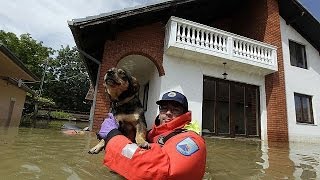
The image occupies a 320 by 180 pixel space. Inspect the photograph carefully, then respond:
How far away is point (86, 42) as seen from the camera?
31.7ft

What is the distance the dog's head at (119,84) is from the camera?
3.16 metres

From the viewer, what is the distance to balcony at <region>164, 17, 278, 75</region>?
9891 millimetres

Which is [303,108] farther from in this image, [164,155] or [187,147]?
[164,155]

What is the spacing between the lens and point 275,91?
1147cm

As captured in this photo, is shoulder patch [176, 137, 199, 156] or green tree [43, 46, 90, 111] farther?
green tree [43, 46, 90, 111]

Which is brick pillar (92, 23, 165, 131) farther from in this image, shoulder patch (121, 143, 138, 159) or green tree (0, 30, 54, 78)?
green tree (0, 30, 54, 78)

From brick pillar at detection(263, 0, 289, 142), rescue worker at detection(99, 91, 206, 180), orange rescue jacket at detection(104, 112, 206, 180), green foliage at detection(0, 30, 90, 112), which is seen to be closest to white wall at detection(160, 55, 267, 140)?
brick pillar at detection(263, 0, 289, 142)

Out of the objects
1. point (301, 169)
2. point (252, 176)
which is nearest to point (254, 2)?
point (301, 169)

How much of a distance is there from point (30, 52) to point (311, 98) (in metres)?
30.7

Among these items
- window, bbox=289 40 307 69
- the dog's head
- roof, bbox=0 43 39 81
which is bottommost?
the dog's head

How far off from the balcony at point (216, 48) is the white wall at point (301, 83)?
1371 mm

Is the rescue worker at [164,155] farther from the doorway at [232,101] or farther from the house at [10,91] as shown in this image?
the house at [10,91]

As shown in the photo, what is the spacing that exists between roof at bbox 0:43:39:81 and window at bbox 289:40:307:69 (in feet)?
39.5

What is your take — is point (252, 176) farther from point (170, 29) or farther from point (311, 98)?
point (311, 98)
